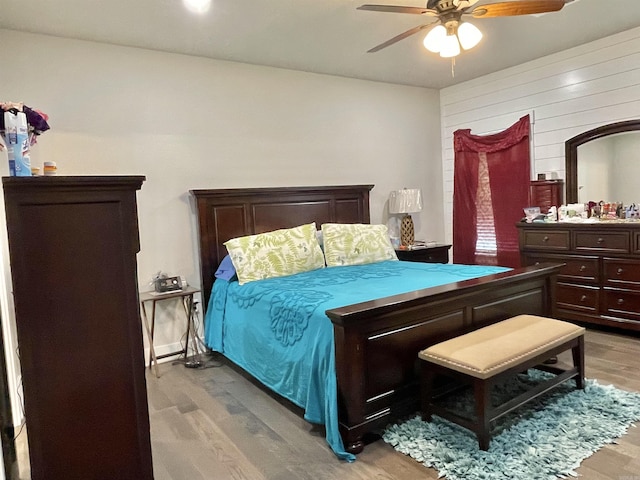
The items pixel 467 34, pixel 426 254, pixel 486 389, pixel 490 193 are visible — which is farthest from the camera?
pixel 490 193

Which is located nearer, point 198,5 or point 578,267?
point 198,5

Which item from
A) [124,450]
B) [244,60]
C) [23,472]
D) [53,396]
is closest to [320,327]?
[124,450]

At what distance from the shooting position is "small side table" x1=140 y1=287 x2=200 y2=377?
354 centimetres

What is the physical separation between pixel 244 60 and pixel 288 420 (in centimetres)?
308

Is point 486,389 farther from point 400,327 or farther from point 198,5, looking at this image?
point 198,5

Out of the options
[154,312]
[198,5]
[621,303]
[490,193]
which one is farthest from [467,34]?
[154,312]

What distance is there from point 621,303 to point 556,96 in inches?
80.7

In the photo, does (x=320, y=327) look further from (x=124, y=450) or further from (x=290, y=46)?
(x=290, y=46)

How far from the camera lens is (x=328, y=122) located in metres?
4.75

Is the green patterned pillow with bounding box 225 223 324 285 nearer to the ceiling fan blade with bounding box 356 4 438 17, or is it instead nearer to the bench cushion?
the bench cushion

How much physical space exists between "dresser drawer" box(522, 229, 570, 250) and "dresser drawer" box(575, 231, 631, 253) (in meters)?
0.11

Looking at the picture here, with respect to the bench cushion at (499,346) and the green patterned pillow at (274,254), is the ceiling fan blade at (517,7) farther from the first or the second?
the green patterned pillow at (274,254)

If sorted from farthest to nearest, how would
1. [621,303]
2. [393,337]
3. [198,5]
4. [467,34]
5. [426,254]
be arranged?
[426,254]
[621,303]
[198,5]
[467,34]
[393,337]

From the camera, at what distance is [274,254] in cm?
365
